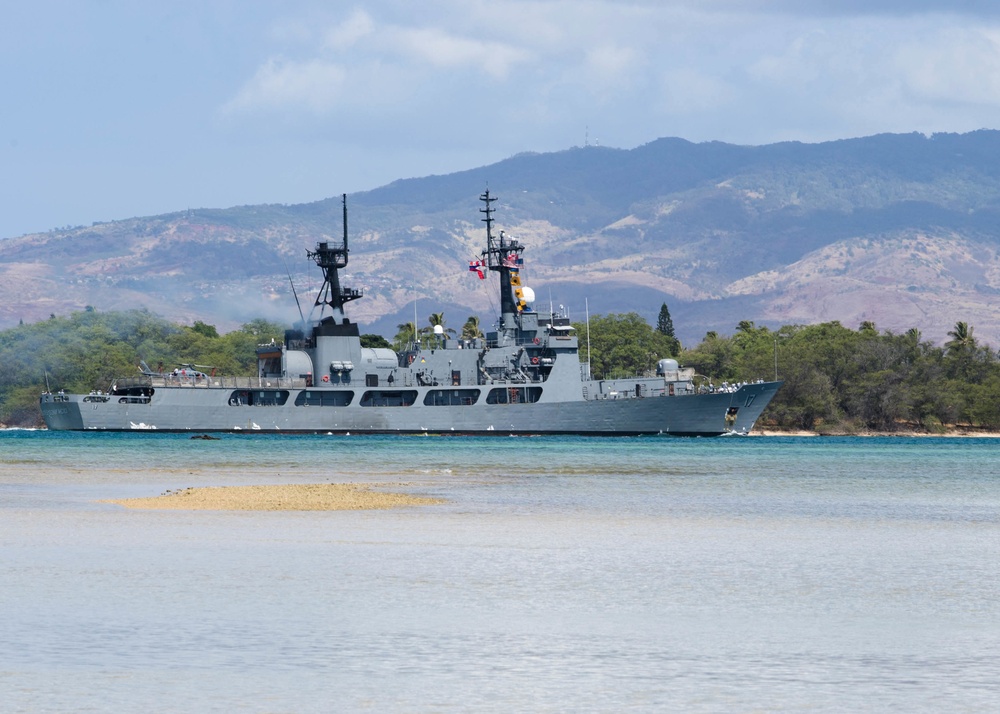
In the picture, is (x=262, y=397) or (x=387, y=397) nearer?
(x=387, y=397)

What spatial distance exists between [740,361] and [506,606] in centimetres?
12031

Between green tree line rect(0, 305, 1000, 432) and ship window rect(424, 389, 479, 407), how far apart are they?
25.6ft

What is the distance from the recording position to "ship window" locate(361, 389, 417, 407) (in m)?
93.7

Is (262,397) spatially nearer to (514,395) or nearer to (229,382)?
(229,382)

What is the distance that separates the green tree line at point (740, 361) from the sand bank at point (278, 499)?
6000 centimetres

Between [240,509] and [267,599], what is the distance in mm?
12487

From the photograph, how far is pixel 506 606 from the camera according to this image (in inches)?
671

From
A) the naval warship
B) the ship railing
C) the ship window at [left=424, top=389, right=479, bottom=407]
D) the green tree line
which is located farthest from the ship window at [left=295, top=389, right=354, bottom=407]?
the green tree line

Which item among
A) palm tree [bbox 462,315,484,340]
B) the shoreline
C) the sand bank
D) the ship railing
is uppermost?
palm tree [bbox 462,315,484,340]

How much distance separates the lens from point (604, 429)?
88.9 metres

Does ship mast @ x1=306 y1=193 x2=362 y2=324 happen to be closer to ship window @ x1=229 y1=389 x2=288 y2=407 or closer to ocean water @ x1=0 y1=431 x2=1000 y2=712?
ship window @ x1=229 y1=389 x2=288 y2=407

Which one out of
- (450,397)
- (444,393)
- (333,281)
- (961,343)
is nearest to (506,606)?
(450,397)

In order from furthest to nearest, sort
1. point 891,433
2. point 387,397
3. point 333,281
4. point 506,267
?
point 891,433
point 333,281
point 387,397
point 506,267

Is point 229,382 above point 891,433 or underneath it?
above
